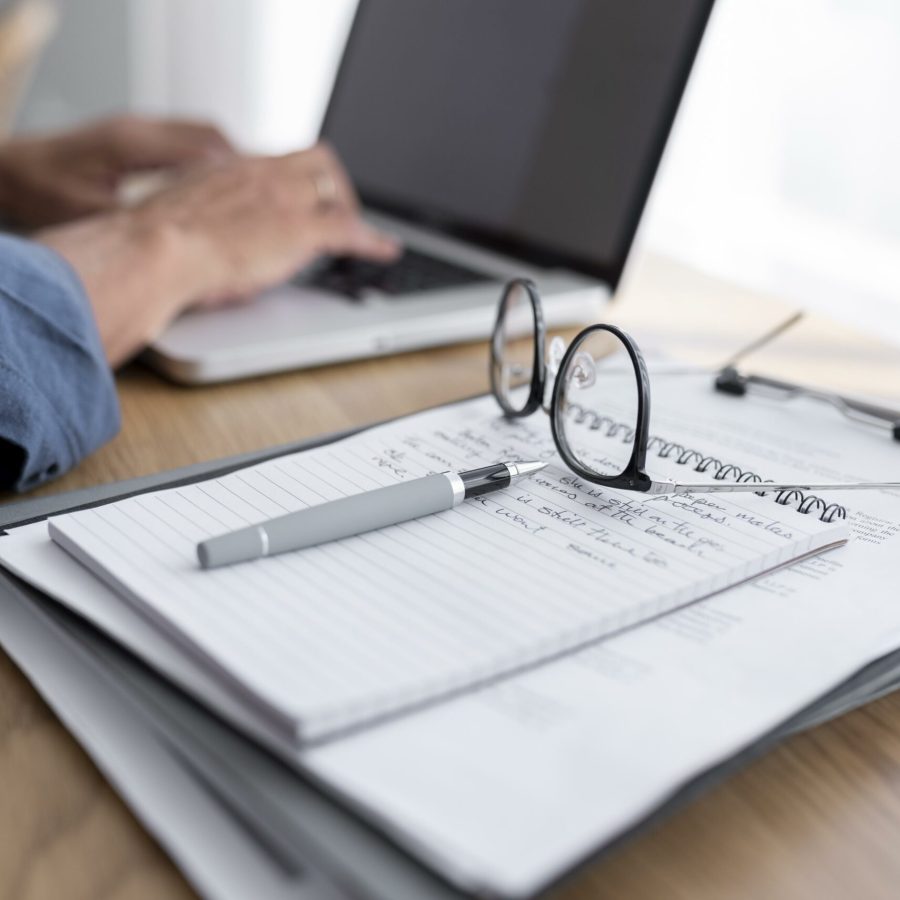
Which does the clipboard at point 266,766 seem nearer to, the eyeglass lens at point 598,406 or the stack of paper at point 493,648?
the stack of paper at point 493,648

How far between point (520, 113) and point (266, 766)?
0.73 metres

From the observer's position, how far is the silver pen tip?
1.49ft

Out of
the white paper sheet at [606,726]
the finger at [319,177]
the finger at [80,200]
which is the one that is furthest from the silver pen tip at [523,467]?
the finger at [80,200]

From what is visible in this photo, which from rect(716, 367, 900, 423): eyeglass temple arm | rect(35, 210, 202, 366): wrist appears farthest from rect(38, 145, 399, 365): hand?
rect(716, 367, 900, 423): eyeglass temple arm

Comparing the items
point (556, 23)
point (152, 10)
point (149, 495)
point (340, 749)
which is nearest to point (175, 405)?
point (149, 495)

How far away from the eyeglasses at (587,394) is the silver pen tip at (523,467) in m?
0.01

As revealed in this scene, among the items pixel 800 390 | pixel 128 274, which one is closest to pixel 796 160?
pixel 800 390

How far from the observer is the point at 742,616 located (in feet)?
1.23

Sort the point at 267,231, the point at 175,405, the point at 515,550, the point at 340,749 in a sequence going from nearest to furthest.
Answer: the point at 340,749
the point at 515,550
the point at 175,405
the point at 267,231

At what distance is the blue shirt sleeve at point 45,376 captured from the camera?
487mm

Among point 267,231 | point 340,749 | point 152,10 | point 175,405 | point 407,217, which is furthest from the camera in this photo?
point 152,10

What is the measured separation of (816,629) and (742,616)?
3cm

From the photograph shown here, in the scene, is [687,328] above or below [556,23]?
below

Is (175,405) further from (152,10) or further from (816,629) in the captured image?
(152,10)
